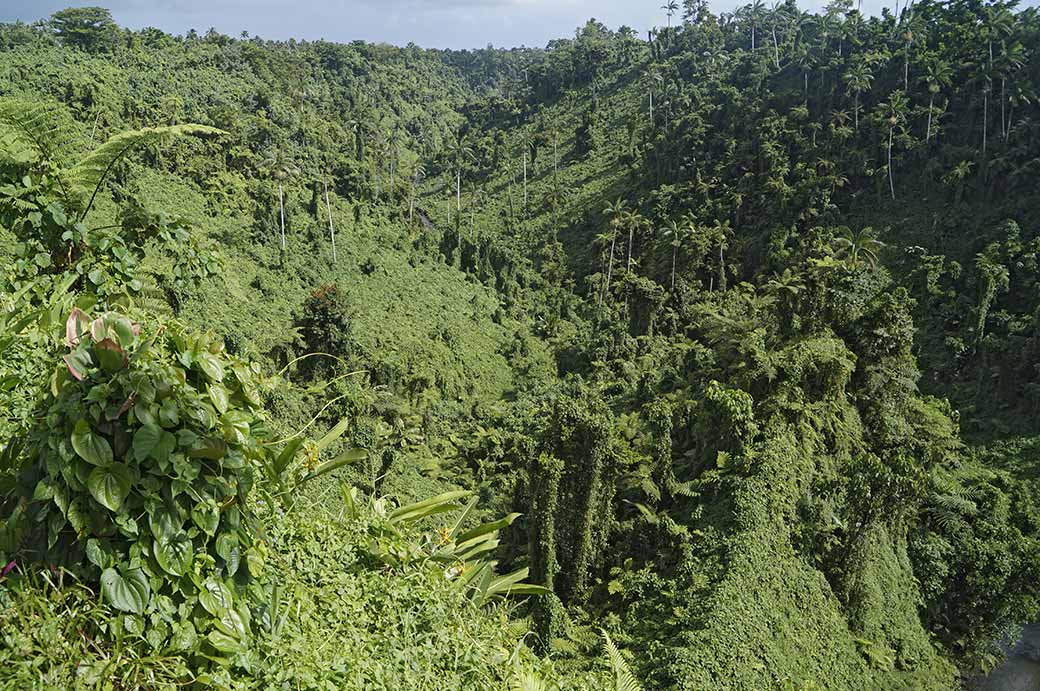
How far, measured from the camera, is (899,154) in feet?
99.2

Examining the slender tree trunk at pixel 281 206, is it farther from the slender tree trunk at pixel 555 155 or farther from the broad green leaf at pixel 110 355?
the broad green leaf at pixel 110 355

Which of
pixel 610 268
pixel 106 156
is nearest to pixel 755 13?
pixel 610 268

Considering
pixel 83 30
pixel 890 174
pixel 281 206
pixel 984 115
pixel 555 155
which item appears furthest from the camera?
pixel 555 155

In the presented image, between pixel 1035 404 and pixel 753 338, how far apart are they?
9256 mm

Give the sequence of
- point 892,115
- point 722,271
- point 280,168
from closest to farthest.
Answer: point 722,271 → point 280,168 → point 892,115

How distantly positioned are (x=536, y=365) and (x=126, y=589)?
25.5m

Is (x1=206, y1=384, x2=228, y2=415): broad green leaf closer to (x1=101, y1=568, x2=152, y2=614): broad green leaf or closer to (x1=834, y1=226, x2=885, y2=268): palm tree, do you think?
(x1=101, y1=568, x2=152, y2=614): broad green leaf

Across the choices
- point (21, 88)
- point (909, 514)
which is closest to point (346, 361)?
point (909, 514)

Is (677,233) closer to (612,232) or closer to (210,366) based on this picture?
(612,232)

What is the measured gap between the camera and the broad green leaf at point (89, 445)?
2.14 metres

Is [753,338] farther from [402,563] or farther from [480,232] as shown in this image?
[480,232]

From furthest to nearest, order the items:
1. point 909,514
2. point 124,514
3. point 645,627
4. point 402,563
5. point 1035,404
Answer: point 1035,404
point 909,514
point 645,627
point 402,563
point 124,514

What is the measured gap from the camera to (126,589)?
2.23 m

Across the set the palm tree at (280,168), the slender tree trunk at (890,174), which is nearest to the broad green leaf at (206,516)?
the palm tree at (280,168)
